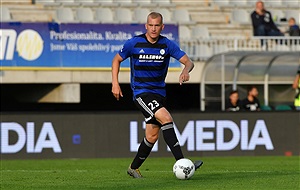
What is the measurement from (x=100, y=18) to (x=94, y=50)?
1.92m

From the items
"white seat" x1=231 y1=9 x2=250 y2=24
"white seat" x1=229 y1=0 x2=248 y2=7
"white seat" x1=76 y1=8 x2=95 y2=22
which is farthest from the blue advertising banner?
"white seat" x1=229 y1=0 x2=248 y2=7

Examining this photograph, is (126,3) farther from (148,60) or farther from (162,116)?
(162,116)

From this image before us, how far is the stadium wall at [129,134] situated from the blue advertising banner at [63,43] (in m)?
5.70

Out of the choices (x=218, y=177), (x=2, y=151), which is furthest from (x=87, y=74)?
(x=218, y=177)

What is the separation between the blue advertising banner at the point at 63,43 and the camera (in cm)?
2645

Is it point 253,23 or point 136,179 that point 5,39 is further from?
point 136,179

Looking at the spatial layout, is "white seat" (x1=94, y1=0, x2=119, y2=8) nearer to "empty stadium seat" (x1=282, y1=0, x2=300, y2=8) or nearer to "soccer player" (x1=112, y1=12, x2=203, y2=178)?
"empty stadium seat" (x1=282, y1=0, x2=300, y2=8)

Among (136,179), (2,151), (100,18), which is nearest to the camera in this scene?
(136,179)

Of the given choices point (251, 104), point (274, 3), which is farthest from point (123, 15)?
point (251, 104)

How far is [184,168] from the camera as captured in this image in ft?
38.7

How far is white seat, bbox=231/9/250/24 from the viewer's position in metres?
30.6

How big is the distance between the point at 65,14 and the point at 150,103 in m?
16.6

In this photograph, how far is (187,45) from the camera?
2783cm

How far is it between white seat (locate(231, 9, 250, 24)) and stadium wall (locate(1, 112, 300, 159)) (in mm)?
9037
